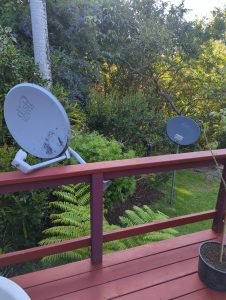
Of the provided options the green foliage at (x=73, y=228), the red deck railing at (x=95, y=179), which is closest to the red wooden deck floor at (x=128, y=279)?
the red deck railing at (x=95, y=179)

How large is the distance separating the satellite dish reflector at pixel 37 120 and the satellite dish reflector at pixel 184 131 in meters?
2.19

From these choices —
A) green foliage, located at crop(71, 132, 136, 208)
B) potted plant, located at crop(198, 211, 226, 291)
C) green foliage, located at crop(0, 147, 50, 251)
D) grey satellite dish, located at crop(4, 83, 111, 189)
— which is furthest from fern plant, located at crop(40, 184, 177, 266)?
grey satellite dish, located at crop(4, 83, 111, 189)

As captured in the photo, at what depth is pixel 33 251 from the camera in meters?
1.76

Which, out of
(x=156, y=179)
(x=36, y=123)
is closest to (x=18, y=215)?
(x=36, y=123)

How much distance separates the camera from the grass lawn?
14.0 feet

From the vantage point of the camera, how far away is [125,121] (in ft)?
17.2

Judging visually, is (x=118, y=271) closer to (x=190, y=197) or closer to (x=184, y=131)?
(x=184, y=131)

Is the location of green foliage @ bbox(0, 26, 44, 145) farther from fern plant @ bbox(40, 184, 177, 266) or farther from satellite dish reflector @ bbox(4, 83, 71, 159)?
satellite dish reflector @ bbox(4, 83, 71, 159)

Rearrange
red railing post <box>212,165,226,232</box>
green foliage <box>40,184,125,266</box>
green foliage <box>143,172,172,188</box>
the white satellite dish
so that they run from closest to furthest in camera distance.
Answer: the white satellite dish → red railing post <box>212,165,226,232</box> → green foliage <box>40,184,125,266</box> → green foliage <box>143,172,172,188</box>

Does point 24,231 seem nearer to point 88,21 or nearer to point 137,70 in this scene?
→ point 88,21

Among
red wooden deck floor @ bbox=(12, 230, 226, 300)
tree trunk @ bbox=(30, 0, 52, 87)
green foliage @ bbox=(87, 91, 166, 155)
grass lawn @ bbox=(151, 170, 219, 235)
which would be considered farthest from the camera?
green foliage @ bbox=(87, 91, 166, 155)

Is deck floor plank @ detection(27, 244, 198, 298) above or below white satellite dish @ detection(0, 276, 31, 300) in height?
below

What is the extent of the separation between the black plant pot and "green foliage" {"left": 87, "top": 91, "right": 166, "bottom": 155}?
10.8 feet

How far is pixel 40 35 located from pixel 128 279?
14.5ft
